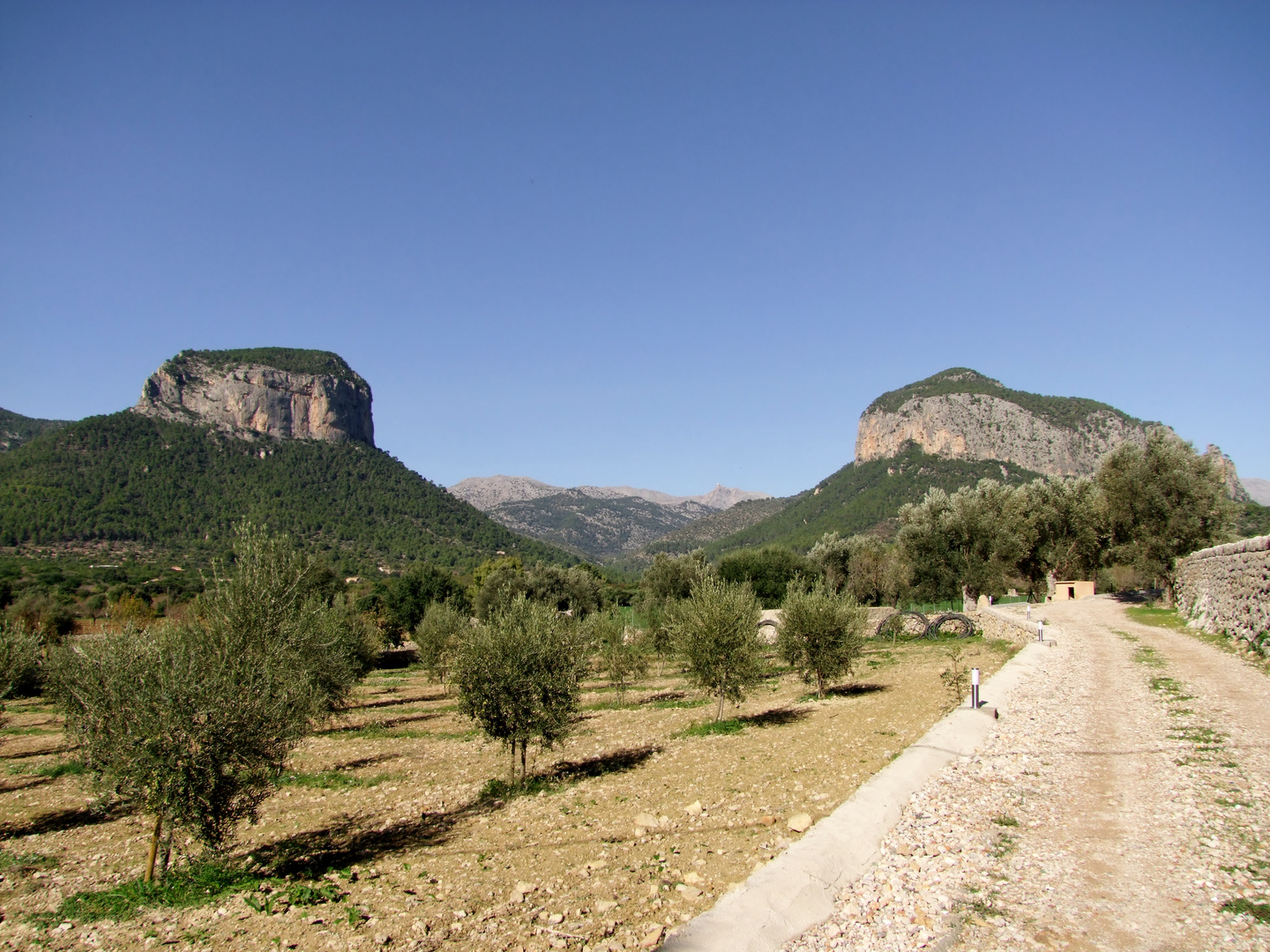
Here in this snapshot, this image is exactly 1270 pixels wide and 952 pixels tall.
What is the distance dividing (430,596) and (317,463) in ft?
251

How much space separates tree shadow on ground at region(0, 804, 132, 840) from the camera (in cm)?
1354

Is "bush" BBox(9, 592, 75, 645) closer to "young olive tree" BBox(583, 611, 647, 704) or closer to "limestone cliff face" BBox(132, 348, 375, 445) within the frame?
"young olive tree" BBox(583, 611, 647, 704)

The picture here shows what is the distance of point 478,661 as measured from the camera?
14.0 meters

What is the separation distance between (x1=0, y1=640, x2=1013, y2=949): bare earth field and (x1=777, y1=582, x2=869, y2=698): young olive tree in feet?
5.28

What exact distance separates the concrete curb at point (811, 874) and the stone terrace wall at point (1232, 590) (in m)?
→ 13.5

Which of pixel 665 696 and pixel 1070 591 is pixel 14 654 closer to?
pixel 665 696

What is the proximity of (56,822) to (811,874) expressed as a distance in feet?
53.7

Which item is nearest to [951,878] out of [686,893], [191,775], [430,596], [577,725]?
[686,893]

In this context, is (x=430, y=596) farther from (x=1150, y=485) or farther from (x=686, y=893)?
(x=686, y=893)

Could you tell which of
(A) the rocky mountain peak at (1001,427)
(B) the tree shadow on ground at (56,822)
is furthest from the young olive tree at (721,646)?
(A) the rocky mountain peak at (1001,427)

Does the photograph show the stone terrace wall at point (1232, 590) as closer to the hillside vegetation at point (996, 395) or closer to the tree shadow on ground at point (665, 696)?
the tree shadow on ground at point (665, 696)

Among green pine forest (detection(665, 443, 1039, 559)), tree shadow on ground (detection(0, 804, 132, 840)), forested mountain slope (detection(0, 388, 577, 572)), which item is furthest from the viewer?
green pine forest (detection(665, 443, 1039, 559))

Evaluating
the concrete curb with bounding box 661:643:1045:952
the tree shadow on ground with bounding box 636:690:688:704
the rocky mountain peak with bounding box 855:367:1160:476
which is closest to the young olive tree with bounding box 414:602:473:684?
the tree shadow on ground with bounding box 636:690:688:704

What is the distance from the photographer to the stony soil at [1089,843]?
5852 mm
